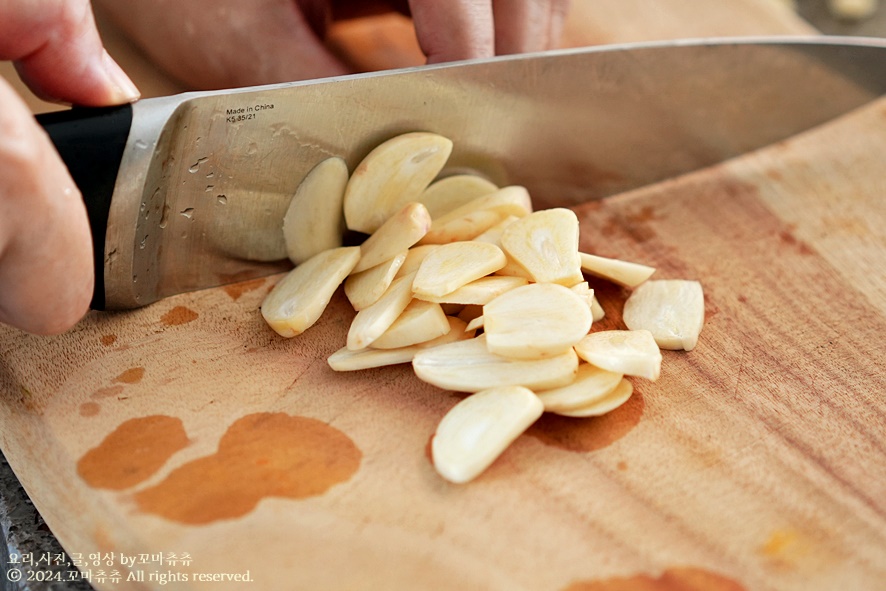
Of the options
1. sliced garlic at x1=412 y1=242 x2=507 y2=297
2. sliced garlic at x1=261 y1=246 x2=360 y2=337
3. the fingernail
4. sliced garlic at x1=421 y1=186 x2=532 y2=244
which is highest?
the fingernail

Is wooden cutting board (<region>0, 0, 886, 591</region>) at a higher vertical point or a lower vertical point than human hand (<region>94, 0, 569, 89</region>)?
lower

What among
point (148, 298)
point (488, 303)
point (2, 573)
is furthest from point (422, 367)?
point (2, 573)

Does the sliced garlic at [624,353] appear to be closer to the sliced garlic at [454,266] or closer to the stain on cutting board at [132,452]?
the sliced garlic at [454,266]

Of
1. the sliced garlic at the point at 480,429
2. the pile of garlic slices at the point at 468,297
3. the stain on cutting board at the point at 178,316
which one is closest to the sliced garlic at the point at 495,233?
the pile of garlic slices at the point at 468,297

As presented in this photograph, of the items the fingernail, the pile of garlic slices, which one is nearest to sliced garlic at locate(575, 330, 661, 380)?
the pile of garlic slices

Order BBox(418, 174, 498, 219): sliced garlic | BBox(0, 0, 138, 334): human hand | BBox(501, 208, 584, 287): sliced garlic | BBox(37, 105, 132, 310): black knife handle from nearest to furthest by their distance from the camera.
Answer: BBox(0, 0, 138, 334): human hand, BBox(37, 105, 132, 310): black knife handle, BBox(501, 208, 584, 287): sliced garlic, BBox(418, 174, 498, 219): sliced garlic

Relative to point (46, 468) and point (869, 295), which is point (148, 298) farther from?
point (869, 295)

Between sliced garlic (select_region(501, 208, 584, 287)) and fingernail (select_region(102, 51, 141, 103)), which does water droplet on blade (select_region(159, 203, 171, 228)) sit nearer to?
fingernail (select_region(102, 51, 141, 103))

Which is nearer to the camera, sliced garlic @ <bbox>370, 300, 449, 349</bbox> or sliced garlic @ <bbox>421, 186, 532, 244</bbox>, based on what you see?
sliced garlic @ <bbox>370, 300, 449, 349</bbox>
